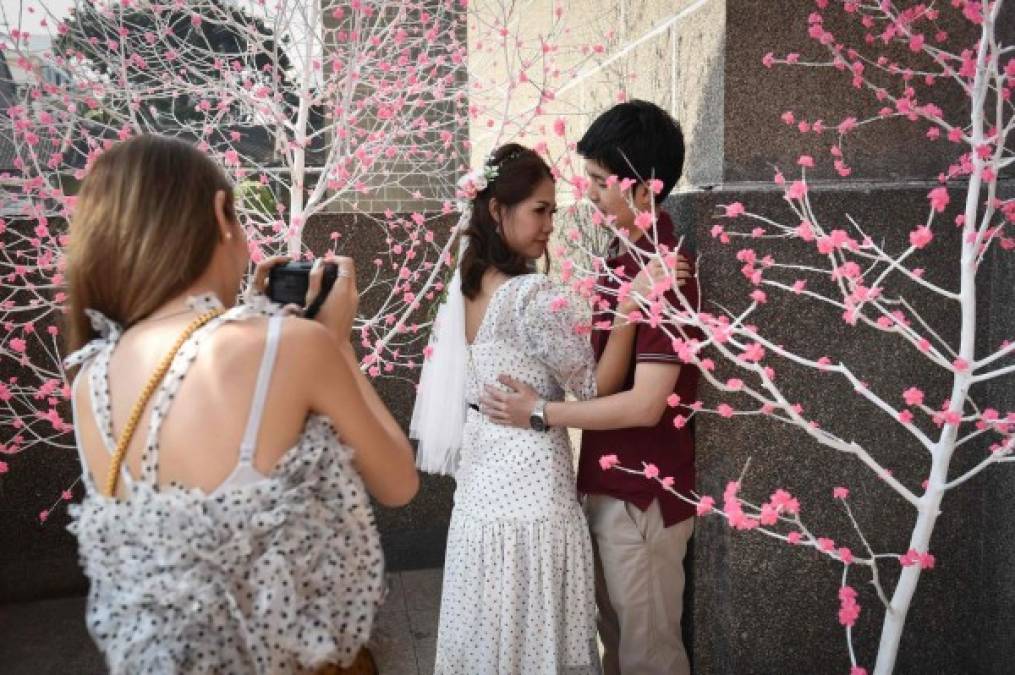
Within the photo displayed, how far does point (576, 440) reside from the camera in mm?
4078

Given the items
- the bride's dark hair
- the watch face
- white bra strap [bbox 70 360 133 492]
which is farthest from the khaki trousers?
white bra strap [bbox 70 360 133 492]

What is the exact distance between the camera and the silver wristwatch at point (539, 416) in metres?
2.65

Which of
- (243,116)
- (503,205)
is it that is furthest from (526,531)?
(243,116)

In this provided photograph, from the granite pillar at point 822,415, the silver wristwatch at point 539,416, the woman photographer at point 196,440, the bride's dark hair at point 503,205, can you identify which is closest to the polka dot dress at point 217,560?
the woman photographer at point 196,440

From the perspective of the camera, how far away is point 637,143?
8.59ft

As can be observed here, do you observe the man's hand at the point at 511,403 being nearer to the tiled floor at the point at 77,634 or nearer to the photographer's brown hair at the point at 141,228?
the photographer's brown hair at the point at 141,228

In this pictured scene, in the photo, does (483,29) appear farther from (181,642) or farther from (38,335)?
(181,642)

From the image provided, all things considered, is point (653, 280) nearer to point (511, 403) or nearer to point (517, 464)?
point (511, 403)

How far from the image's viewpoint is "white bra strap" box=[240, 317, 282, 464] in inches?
59.2

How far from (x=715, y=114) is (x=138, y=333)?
195 centimetres

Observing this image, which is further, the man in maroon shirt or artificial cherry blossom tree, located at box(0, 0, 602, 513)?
artificial cherry blossom tree, located at box(0, 0, 602, 513)

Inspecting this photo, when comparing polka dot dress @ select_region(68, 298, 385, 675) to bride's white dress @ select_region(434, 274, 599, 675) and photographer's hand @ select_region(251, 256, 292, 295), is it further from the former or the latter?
bride's white dress @ select_region(434, 274, 599, 675)

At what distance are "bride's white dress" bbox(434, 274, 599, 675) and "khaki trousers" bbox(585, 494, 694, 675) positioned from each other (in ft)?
0.27

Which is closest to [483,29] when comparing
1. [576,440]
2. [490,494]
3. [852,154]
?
[576,440]
